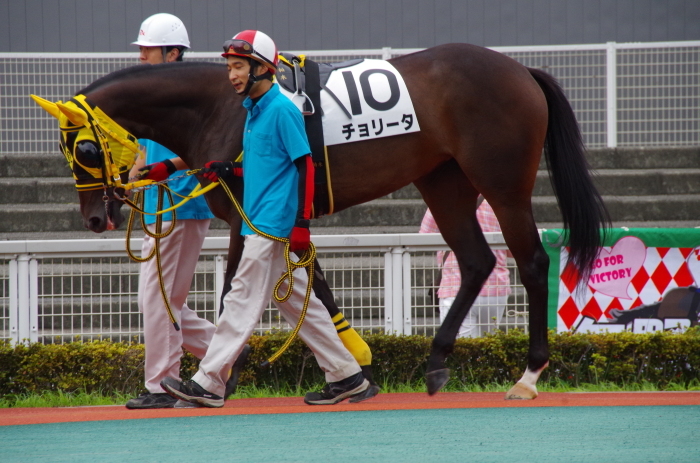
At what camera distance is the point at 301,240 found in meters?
3.77

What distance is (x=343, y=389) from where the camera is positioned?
13.8ft

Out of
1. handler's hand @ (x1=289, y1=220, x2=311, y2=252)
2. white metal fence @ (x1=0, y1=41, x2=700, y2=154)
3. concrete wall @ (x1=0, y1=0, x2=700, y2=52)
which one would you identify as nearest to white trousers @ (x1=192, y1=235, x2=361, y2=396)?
handler's hand @ (x1=289, y1=220, x2=311, y2=252)

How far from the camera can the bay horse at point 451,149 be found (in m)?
4.14

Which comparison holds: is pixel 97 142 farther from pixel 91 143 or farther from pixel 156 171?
pixel 156 171

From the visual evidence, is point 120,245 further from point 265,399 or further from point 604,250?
A: point 604,250

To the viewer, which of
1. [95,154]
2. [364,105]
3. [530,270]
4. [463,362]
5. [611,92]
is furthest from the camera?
[611,92]

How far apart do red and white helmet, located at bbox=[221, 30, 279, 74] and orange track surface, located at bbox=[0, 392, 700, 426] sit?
1.53 metres

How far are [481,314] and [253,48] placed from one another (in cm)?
234

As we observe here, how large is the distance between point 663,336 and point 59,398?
3284 mm

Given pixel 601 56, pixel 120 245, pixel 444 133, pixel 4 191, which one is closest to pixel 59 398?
pixel 120 245

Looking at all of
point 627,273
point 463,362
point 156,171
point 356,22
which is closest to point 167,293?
point 156,171

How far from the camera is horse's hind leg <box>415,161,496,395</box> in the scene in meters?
Result: 4.55


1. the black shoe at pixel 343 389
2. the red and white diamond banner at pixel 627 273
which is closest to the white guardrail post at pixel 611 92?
the red and white diamond banner at pixel 627 273

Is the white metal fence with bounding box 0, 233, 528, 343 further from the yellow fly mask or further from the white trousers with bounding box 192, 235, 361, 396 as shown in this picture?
the white trousers with bounding box 192, 235, 361, 396
